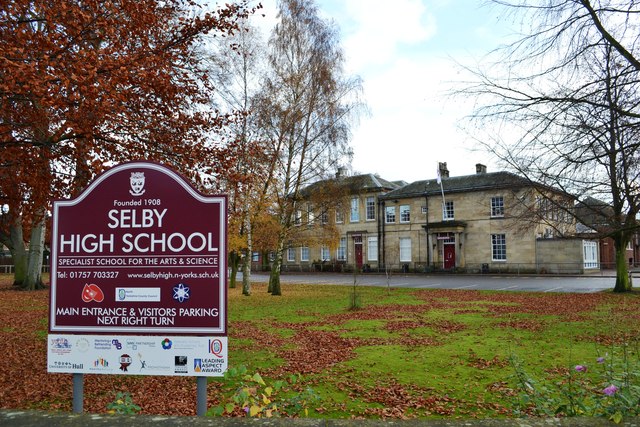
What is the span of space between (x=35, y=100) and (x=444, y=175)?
4740cm

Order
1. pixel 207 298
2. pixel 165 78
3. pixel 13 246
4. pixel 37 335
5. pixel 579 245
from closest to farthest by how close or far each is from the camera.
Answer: pixel 207 298 < pixel 165 78 < pixel 37 335 < pixel 13 246 < pixel 579 245

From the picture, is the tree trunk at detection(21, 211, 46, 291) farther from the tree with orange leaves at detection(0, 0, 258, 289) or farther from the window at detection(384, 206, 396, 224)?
the window at detection(384, 206, 396, 224)

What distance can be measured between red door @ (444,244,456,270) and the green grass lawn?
27.9 meters

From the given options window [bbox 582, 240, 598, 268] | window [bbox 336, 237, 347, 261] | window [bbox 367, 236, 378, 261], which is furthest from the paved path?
window [bbox 336, 237, 347, 261]

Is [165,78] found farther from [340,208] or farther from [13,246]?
[13,246]

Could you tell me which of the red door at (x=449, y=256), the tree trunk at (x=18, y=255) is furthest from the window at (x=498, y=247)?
the tree trunk at (x=18, y=255)

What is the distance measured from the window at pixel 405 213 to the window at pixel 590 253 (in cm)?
1608

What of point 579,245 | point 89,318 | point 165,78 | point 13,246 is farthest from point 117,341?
point 579,245

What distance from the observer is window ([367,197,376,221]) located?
173 ft

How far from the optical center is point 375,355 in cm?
901

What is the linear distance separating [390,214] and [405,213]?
1915 millimetres

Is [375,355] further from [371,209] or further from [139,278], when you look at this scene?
[371,209]

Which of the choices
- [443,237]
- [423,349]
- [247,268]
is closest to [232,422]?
[423,349]

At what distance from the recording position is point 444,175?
A: 5106 centimetres
